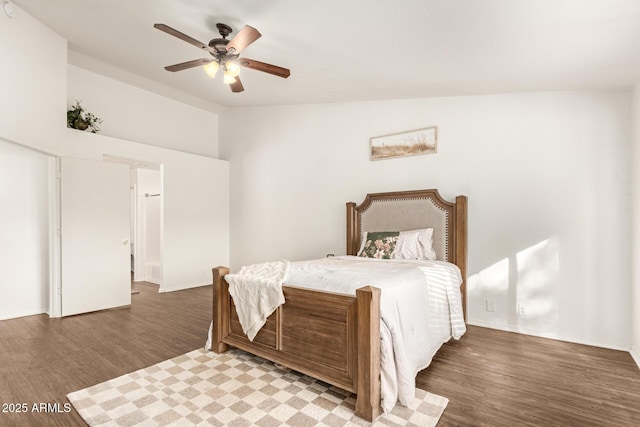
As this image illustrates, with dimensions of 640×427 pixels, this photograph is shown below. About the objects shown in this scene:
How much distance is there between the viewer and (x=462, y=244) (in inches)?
137

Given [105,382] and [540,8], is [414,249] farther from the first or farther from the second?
[105,382]

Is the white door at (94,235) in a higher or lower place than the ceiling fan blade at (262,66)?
lower

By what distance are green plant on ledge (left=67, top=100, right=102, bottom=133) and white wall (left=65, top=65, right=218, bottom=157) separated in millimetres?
128

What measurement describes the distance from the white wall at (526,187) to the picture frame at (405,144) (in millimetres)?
84

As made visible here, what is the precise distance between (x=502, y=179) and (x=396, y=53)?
1819 millimetres

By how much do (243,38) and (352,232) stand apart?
2.67 meters

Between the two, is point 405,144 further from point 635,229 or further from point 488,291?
point 635,229

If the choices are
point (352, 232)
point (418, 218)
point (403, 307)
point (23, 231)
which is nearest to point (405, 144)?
point (418, 218)

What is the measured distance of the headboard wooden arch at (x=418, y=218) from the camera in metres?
3.51

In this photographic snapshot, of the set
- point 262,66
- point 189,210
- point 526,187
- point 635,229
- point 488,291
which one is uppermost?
point 262,66

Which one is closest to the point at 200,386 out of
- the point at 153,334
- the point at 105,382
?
the point at 105,382

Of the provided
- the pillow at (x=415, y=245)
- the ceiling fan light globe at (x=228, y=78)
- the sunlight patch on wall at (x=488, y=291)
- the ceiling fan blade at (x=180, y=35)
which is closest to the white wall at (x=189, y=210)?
the ceiling fan light globe at (x=228, y=78)

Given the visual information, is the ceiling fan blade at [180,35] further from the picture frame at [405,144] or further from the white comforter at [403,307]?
the picture frame at [405,144]

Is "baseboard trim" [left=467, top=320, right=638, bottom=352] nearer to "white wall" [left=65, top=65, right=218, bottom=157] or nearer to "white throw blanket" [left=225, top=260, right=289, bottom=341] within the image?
"white throw blanket" [left=225, top=260, right=289, bottom=341]
